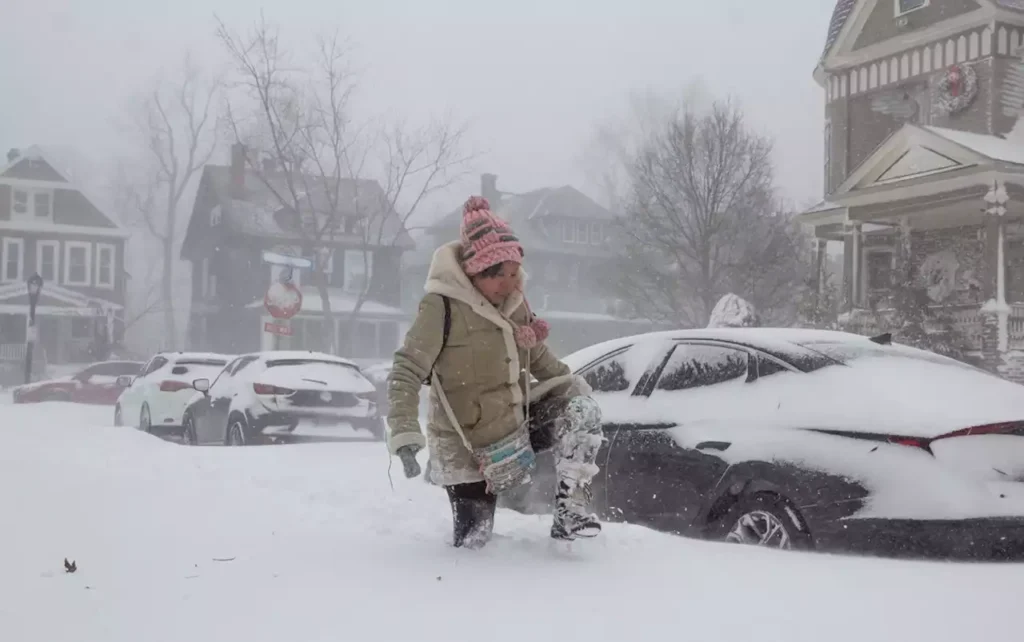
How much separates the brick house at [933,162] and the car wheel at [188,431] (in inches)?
480

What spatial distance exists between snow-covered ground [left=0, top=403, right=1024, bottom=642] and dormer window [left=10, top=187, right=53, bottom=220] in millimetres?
49134

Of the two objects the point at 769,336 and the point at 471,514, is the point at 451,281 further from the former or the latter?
the point at 769,336

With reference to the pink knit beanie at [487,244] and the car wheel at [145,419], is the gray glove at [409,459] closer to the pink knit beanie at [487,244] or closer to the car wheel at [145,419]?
the pink knit beanie at [487,244]

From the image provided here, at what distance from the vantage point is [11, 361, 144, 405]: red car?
2783 cm

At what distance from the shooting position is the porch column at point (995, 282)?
674 inches

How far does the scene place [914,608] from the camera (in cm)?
330

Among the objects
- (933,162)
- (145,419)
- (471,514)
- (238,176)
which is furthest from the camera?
(238,176)

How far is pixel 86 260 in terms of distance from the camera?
165ft

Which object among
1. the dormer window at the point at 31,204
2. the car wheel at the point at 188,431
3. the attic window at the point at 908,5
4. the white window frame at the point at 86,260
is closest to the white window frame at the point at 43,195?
the dormer window at the point at 31,204

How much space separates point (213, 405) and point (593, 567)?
961cm

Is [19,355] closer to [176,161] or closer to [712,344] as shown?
[176,161]

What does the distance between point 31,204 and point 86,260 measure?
3.77 m

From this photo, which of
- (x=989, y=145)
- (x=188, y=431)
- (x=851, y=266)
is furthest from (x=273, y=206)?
(x=989, y=145)

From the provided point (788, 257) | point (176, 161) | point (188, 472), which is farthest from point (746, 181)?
point (176, 161)
